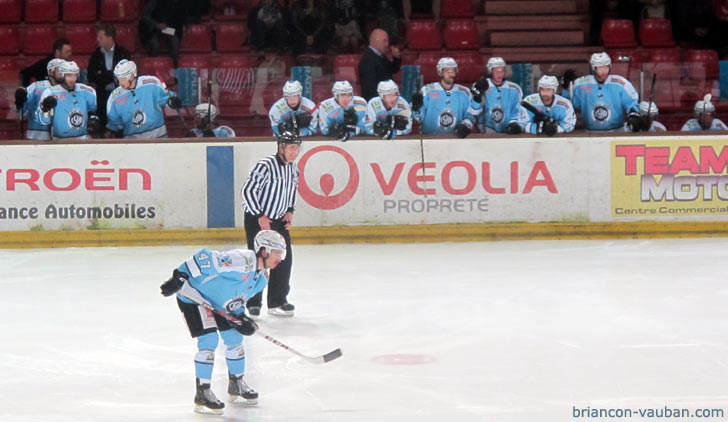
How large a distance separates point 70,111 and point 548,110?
208 inches

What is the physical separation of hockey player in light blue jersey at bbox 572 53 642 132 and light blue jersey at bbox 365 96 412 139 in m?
2.03

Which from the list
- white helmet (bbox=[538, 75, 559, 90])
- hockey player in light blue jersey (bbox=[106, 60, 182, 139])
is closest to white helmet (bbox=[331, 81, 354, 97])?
hockey player in light blue jersey (bbox=[106, 60, 182, 139])

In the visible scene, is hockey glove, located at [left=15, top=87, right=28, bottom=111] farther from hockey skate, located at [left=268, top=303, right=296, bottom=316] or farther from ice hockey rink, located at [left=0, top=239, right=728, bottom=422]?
hockey skate, located at [left=268, top=303, right=296, bottom=316]

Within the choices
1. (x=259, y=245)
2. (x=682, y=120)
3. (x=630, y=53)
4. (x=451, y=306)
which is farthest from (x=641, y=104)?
(x=259, y=245)

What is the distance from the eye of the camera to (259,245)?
5.79 m

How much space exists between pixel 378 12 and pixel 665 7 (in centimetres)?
426

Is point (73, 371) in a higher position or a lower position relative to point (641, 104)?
lower

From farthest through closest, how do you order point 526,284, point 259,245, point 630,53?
point 630,53 < point 526,284 < point 259,245

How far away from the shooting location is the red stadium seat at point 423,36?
1595cm

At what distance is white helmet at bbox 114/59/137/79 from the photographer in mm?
12289

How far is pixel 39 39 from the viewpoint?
52.6 feet

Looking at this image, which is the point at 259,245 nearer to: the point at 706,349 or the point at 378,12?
the point at 706,349

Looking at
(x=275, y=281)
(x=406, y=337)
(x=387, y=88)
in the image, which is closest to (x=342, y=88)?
→ (x=387, y=88)

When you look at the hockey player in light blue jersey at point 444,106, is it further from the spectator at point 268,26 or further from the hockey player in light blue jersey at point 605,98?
the spectator at point 268,26
